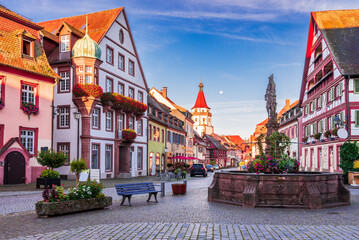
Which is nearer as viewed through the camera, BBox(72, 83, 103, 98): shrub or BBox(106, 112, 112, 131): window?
BBox(72, 83, 103, 98): shrub

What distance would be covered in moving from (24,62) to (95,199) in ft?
51.2

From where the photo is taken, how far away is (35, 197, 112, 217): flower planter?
1078 cm

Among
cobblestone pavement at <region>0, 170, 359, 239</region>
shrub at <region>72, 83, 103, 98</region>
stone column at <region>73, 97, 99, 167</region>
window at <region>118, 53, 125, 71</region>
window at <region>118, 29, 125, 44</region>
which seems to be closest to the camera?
cobblestone pavement at <region>0, 170, 359, 239</region>

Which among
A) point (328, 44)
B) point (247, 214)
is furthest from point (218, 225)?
point (328, 44)

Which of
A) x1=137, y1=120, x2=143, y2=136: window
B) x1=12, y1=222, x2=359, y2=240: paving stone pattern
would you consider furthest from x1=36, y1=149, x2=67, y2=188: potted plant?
x1=137, y1=120, x2=143, y2=136: window

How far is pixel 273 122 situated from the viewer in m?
18.2

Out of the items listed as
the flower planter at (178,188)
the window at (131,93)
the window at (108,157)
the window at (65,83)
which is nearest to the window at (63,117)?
the window at (65,83)

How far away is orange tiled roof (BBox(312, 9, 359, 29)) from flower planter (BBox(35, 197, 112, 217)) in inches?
1170

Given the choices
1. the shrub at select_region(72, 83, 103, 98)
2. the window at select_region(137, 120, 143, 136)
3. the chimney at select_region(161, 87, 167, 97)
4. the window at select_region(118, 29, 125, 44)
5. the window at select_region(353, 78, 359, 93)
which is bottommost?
the window at select_region(137, 120, 143, 136)

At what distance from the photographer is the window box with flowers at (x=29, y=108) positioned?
24.5 m

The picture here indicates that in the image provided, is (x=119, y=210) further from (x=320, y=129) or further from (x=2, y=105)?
(x=320, y=129)

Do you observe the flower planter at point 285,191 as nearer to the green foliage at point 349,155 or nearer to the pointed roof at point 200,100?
the green foliage at point 349,155

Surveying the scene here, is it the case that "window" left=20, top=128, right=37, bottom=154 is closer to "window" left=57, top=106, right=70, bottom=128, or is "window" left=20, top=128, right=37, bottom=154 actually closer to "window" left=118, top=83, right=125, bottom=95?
"window" left=57, top=106, right=70, bottom=128

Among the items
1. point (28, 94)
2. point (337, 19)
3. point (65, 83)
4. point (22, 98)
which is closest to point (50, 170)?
point (22, 98)
